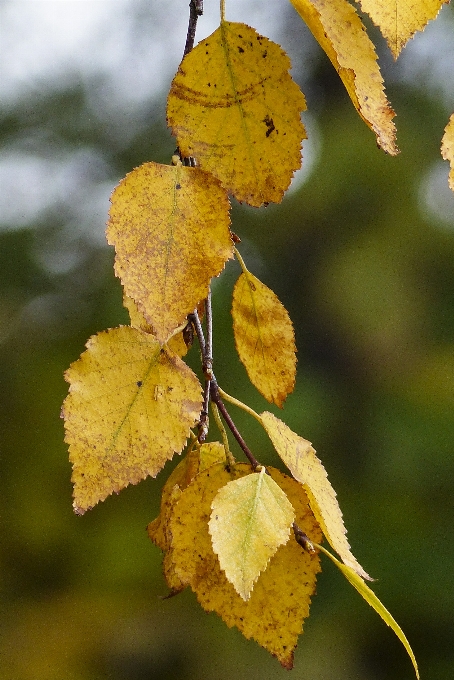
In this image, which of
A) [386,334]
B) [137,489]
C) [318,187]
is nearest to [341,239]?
[318,187]

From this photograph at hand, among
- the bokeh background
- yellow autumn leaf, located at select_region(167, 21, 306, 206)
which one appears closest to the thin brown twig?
yellow autumn leaf, located at select_region(167, 21, 306, 206)

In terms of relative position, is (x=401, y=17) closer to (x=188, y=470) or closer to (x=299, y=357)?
(x=188, y=470)

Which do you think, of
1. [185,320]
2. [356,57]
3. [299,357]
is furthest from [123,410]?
[299,357]

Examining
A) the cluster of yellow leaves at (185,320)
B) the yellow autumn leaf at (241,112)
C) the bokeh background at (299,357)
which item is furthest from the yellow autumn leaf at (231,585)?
the bokeh background at (299,357)

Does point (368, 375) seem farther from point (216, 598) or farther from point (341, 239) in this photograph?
point (216, 598)

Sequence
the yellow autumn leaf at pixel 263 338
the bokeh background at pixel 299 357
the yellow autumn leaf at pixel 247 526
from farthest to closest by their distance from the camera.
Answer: the bokeh background at pixel 299 357, the yellow autumn leaf at pixel 263 338, the yellow autumn leaf at pixel 247 526

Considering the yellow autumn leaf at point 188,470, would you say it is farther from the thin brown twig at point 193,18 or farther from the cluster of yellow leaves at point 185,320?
the thin brown twig at point 193,18

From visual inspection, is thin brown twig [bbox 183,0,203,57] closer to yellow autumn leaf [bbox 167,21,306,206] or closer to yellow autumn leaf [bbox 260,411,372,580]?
yellow autumn leaf [bbox 167,21,306,206]
